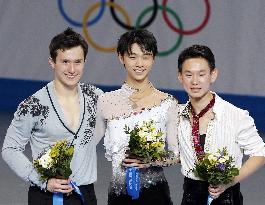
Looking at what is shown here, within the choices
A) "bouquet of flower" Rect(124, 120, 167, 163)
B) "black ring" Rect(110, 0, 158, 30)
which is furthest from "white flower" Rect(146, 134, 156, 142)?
"black ring" Rect(110, 0, 158, 30)

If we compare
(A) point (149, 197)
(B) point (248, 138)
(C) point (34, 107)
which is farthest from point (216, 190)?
(C) point (34, 107)

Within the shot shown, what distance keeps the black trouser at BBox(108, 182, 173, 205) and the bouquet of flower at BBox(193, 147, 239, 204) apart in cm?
50

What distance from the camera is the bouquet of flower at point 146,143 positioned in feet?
14.2

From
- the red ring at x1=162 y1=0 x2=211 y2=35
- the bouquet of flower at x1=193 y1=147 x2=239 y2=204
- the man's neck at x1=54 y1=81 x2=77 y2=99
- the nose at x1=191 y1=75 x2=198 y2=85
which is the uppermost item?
the red ring at x1=162 y1=0 x2=211 y2=35

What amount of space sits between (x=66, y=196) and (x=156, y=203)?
54 centimetres

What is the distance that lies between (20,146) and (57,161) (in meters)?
0.33

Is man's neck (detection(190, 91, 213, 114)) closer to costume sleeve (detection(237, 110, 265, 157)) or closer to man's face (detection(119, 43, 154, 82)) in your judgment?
costume sleeve (detection(237, 110, 265, 157))

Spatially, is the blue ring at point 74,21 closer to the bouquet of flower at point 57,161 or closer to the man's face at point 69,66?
the man's face at point 69,66

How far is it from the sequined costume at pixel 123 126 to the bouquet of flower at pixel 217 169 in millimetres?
411

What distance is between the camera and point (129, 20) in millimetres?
10875

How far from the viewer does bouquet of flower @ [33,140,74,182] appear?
415cm

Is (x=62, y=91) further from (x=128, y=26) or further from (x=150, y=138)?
(x=128, y=26)

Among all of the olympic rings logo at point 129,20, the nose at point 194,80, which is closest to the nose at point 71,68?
the nose at point 194,80

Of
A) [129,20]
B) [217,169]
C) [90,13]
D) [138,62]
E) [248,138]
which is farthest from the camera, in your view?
[90,13]
